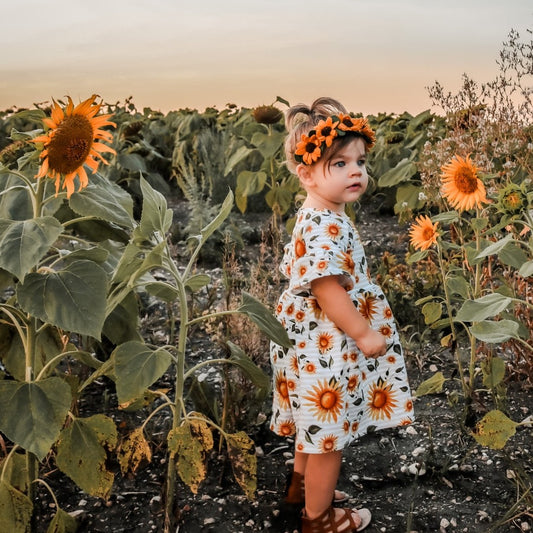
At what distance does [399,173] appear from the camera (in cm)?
442

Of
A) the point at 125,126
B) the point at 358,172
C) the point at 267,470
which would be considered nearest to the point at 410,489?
the point at 267,470

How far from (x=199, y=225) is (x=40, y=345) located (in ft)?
10.1

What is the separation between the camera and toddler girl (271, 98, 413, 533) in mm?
2111

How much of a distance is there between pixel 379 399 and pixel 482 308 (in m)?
0.44

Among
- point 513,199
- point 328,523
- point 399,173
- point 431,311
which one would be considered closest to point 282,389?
point 328,523

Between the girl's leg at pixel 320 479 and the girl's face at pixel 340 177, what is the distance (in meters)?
0.72

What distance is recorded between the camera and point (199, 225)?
17.2 feet

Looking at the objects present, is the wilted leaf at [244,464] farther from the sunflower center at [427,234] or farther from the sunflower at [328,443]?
the sunflower center at [427,234]

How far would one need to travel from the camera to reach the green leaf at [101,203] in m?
1.79

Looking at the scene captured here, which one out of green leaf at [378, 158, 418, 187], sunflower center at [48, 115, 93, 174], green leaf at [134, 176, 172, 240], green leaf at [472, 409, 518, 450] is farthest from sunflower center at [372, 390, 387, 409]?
green leaf at [378, 158, 418, 187]

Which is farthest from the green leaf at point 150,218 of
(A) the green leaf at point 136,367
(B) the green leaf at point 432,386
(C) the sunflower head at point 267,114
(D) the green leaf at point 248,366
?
(C) the sunflower head at point 267,114

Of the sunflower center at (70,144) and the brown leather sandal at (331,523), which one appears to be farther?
the brown leather sandal at (331,523)

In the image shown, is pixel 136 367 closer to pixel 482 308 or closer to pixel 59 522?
pixel 59 522

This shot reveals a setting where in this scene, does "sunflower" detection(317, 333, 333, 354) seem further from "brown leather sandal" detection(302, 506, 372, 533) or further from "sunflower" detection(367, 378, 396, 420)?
"brown leather sandal" detection(302, 506, 372, 533)
